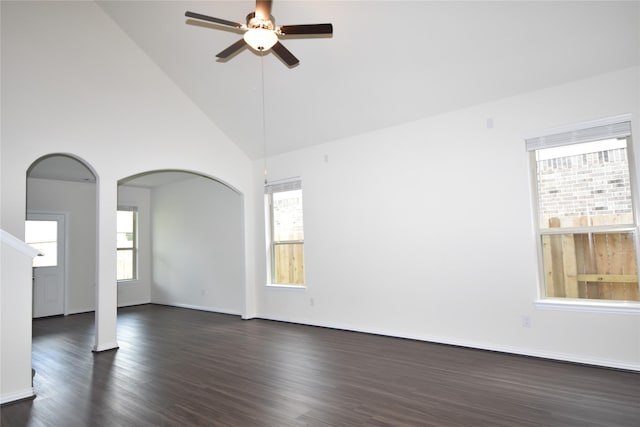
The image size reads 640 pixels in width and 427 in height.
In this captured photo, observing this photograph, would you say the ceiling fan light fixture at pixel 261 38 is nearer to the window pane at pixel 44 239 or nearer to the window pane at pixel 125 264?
the window pane at pixel 44 239

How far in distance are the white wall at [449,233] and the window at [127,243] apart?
4.74 m

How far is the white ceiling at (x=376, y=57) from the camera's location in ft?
11.6

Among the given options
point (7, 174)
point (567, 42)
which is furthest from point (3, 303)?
point (567, 42)

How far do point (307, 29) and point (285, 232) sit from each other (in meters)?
3.83

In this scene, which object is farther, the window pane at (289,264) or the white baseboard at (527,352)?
the window pane at (289,264)

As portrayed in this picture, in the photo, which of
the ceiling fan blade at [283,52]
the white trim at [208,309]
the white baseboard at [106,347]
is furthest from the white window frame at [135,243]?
the ceiling fan blade at [283,52]

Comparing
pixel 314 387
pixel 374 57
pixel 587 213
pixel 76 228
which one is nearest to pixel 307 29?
pixel 374 57

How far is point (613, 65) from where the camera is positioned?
12.0ft

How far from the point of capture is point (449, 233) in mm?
4664

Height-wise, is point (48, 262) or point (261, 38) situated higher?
point (261, 38)

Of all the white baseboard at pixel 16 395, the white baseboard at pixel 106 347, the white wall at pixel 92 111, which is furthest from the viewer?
the white baseboard at pixel 106 347

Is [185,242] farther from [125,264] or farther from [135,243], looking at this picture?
[125,264]

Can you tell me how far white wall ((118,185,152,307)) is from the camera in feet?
28.8

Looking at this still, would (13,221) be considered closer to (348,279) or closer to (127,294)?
(348,279)
